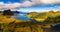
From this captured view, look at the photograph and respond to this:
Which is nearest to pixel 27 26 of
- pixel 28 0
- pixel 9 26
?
pixel 9 26

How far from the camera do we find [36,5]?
1.66 m

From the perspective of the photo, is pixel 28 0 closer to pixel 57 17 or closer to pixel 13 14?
pixel 13 14

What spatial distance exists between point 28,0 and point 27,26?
36 cm

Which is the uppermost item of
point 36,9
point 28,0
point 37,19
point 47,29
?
point 28,0

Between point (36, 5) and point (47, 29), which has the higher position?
point (36, 5)

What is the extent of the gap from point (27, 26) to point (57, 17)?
1.38 feet

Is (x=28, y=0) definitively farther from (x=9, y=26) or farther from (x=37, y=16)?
(x=9, y=26)

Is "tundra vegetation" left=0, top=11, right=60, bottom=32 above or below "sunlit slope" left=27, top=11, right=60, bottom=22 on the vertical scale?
below

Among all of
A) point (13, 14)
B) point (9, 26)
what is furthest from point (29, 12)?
point (9, 26)

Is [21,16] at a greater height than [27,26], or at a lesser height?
greater

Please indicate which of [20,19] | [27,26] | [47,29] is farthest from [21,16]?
[47,29]

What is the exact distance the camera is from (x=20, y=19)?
1604mm

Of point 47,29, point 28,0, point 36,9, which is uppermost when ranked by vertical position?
point 28,0

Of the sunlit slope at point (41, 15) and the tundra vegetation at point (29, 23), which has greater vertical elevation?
the sunlit slope at point (41, 15)
